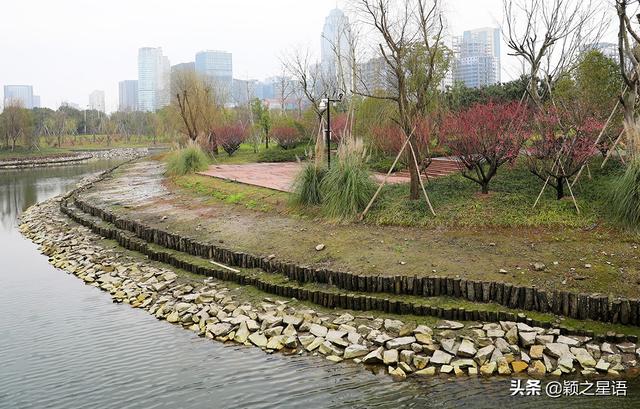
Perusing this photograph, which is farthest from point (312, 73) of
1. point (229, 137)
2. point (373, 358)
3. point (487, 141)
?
point (373, 358)

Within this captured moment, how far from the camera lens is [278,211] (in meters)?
9.80

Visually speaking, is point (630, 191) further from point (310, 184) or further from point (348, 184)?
point (310, 184)

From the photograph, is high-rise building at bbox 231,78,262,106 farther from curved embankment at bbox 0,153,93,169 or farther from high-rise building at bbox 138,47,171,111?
high-rise building at bbox 138,47,171,111

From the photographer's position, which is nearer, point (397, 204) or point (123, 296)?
point (123, 296)

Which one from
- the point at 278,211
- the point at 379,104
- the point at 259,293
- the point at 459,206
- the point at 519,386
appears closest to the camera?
the point at 519,386

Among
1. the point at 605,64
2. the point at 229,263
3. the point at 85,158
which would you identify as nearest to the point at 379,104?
the point at 605,64

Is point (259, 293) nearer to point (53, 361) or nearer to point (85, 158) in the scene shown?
point (53, 361)

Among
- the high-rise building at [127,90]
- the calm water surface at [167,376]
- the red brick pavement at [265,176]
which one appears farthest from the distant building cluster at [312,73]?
the calm water surface at [167,376]

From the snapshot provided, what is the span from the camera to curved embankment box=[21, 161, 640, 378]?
180 inches

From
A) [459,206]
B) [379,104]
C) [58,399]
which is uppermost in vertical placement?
[379,104]

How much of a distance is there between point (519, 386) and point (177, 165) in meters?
15.1

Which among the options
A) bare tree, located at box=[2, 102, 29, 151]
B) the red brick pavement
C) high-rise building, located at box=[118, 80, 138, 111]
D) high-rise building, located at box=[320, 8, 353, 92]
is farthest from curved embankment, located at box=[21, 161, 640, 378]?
high-rise building, located at box=[118, 80, 138, 111]

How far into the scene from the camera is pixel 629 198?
22.4ft

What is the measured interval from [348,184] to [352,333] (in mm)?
3770
